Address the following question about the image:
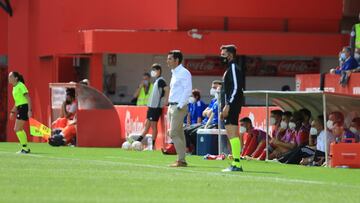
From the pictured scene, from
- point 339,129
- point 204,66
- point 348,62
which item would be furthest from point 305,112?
point 204,66

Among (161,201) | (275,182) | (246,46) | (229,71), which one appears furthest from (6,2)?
(161,201)

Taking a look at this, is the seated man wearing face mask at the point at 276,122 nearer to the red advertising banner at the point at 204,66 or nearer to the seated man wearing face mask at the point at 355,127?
the seated man wearing face mask at the point at 355,127

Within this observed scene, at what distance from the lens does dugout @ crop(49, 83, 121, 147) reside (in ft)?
108

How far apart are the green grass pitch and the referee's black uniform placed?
992 mm

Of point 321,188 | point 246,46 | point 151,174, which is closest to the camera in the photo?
point 321,188

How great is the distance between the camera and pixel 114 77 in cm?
4153

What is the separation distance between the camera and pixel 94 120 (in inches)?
Result: 1307

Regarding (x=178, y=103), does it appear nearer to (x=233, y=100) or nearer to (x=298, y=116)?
(x=233, y=100)

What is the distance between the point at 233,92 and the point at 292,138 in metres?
4.79

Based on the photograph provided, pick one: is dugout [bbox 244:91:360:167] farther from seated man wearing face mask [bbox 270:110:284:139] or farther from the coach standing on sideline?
the coach standing on sideline

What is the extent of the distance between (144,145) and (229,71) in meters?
11.1

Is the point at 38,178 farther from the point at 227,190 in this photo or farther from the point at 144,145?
the point at 144,145

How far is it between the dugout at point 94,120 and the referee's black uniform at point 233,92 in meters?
12.6

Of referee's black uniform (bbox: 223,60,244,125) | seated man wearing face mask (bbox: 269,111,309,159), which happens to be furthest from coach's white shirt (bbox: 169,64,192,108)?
seated man wearing face mask (bbox: 269,111,309,159)
